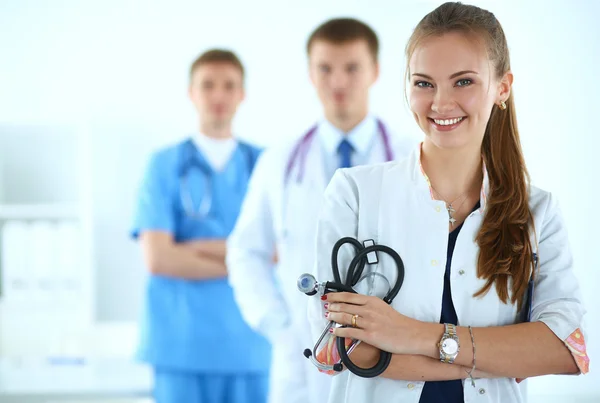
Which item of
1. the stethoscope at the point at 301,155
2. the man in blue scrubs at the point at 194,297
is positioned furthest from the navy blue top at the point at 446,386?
the man in blue scrubs at the point at 194,297

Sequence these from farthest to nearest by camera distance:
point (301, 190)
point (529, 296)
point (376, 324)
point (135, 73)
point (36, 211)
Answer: point (135, 73) → point (36, 211) → point (301, 190) → point (529, 296) → point (376, 324)

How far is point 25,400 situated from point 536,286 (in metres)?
2.29

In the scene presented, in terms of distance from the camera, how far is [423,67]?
1.10m

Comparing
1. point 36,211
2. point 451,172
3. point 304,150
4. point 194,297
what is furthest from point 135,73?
point 451,172

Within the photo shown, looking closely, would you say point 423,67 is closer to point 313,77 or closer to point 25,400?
point 313,77

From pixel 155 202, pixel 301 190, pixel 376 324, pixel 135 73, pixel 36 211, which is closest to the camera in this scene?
pixel 376 324

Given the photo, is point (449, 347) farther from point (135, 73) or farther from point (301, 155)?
point (135, 73)

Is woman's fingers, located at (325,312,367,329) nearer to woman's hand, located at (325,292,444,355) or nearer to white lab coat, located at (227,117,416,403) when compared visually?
woman's hand, located at (325,292,444,355)

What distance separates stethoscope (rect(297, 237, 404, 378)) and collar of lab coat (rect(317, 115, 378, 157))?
0.80 meters

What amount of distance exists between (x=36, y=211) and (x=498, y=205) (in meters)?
2.53

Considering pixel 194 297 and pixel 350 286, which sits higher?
pixel 350 286

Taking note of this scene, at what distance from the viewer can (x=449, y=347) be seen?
41.8 inches

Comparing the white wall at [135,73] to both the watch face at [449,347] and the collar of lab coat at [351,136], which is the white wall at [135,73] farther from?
the watch face at [449,347]

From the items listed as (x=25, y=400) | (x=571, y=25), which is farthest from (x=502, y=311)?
(x=25, y=400)
